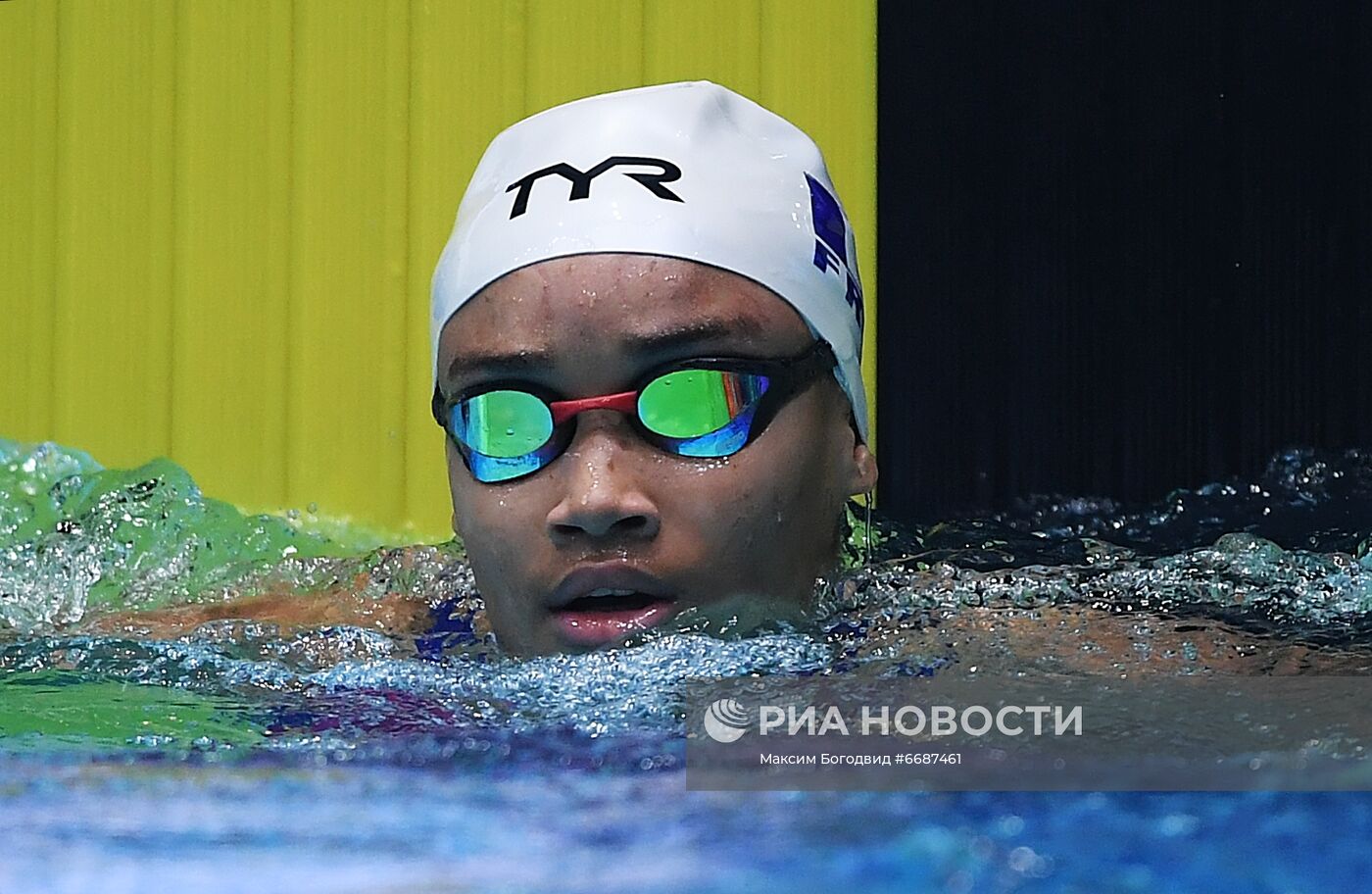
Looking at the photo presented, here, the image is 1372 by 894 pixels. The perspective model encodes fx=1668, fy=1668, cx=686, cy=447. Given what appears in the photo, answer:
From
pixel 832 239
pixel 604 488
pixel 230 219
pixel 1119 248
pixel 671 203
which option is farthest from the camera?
pixel 230 219

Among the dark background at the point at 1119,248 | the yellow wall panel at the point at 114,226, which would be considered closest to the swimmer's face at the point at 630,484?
the dark background at the point at 1119,248

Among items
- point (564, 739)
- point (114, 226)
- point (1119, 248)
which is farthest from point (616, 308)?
point (114, 226)

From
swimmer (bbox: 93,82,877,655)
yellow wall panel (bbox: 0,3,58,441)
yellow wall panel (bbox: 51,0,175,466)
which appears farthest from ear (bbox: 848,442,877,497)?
yellow wall panel (bbox: 0,3,58,441)

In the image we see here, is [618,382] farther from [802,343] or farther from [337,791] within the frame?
[337,791]

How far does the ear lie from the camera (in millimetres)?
1951

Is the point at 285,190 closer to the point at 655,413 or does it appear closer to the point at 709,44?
the point at 709,44

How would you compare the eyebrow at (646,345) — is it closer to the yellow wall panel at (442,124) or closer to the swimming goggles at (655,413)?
the swimming goggles at (655,413)

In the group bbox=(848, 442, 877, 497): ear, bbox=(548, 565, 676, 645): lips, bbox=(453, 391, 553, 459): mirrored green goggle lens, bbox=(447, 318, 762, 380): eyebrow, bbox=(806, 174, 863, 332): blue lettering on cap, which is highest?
bbox=(806, 174, 863, 332): blue lettering on cap

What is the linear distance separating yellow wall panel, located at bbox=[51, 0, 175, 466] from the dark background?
152 centimetres

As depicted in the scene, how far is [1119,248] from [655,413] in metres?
1.78

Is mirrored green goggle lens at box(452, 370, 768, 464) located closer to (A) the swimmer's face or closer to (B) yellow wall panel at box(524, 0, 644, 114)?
(A) the swimmer's face

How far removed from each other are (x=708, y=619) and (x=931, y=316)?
1695 millimetres

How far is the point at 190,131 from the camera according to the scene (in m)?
3.53

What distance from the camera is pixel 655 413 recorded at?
1.71m
